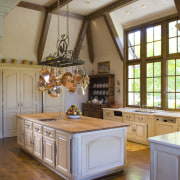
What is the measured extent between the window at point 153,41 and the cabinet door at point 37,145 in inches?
157

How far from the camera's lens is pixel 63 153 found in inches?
134

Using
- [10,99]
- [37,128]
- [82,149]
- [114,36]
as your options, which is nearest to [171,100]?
[114,36]

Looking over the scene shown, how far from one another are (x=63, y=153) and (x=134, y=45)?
179 inches

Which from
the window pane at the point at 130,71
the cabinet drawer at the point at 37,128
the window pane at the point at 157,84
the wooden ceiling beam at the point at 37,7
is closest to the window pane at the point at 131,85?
the window pane at the point at 130,71

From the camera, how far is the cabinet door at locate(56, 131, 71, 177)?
329 centimetres

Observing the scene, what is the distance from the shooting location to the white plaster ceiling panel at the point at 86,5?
237 inches

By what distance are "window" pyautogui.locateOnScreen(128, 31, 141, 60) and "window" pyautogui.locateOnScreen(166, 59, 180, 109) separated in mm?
1145

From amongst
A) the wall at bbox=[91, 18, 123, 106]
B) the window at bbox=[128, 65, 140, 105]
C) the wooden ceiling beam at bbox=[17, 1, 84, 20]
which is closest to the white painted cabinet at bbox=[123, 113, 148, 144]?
the window at bbox=[128, 65, 140, 105]

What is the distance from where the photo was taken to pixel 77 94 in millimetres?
8289

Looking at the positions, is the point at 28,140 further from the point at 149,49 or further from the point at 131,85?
the point at 149,49

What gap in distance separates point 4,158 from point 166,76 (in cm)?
452

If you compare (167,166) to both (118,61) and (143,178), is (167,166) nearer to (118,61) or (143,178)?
(143,178)

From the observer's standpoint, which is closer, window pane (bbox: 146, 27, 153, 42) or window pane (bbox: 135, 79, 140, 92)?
window pane (bbox: 146, 27, 153, 42)

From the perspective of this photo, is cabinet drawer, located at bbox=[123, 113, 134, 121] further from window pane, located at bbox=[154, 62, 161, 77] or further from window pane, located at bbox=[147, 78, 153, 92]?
window pane, located at bbox=[154, 62, 161, 77]
